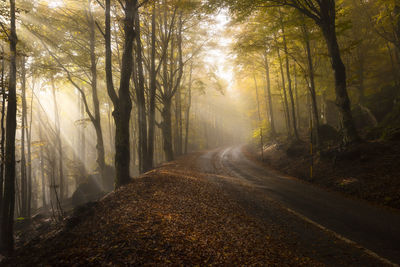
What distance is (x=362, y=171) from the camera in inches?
312

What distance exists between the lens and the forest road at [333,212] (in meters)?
4.18

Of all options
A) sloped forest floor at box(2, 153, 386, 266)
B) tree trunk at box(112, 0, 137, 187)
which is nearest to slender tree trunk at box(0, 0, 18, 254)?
tree trunk at box(112, 0, 137, 187)

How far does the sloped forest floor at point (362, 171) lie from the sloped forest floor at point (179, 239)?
3436 mm

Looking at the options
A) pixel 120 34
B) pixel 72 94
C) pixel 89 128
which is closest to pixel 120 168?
pixel 120 34

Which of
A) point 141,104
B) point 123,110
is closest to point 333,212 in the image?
point 123,110

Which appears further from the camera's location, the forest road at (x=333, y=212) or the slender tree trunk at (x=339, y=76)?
the slender tree trunk at (x=339, y=76)

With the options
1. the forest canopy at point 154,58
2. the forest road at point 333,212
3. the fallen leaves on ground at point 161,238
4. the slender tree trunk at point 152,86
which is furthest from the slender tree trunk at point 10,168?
the forest road at point 333,212

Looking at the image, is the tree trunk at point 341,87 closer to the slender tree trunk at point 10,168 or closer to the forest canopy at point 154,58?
the forest canopy at point 154,58

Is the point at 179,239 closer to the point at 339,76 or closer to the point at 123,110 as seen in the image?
the point at 123,110

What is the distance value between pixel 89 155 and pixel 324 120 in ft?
121

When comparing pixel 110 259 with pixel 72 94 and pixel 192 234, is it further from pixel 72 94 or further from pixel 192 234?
pixel 72 94

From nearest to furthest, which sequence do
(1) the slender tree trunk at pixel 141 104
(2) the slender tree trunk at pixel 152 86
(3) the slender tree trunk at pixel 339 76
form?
(3) the slender tree trunk at pixel 339 76 < (1) the slender tree trunk at pixel 141 104 < (2) the slender tree trunk at pixel 152 86

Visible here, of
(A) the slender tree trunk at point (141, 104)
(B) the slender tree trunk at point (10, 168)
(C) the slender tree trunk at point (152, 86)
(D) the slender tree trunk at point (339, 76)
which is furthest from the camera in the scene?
(C) the slender tree trunk at point (152, 86)

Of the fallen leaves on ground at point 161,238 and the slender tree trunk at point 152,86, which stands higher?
the slender tree trunk at point 152,86
